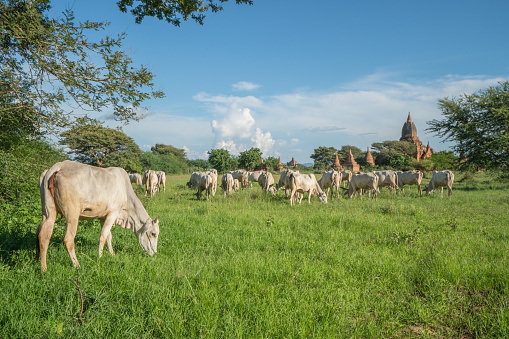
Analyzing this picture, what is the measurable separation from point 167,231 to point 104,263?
2438 mm

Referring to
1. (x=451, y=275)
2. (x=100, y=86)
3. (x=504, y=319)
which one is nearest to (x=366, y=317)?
(x=504, y=319)

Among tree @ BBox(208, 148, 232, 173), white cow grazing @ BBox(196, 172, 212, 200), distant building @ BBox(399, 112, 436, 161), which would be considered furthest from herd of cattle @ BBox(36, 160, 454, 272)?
distant building @ BBox(399, 112, 436, 161)

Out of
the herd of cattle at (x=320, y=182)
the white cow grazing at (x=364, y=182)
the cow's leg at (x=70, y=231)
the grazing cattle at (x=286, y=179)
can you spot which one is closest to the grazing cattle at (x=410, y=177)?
the herd of cattle at (x=320, y=182)

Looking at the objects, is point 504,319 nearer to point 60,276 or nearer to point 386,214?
point 60,276

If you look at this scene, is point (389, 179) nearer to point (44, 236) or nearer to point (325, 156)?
point (44, 236)

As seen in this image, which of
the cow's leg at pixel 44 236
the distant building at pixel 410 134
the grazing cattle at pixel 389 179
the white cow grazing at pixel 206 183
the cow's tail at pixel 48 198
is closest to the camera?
the cow's leg at pixel 44 236

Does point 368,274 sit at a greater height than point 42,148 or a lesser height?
lesser

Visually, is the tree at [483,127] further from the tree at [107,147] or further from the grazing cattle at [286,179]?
the tree at [107,147]

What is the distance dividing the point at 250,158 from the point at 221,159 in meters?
5.80

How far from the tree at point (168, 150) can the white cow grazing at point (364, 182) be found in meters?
62.1

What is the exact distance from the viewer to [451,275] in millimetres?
4148

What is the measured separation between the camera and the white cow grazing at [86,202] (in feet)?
12.7

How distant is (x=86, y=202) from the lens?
4160 millimetres

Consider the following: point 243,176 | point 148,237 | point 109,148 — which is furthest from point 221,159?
point 148,237
